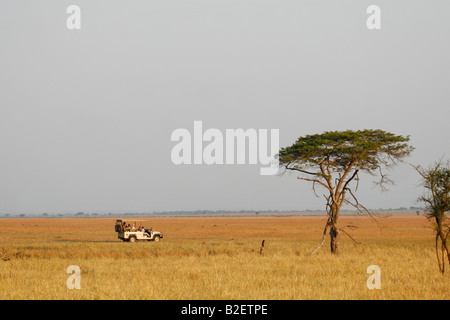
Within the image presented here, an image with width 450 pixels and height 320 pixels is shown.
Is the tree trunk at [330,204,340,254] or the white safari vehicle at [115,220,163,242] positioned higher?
the tree trunk at [330,204,340,254]

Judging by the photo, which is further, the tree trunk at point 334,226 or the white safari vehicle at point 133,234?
the white safari vehicle at point 133,234

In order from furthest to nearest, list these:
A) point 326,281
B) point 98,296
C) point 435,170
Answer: point 435,170 < point 326,281 < point 98,296

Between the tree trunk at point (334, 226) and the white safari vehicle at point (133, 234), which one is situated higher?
the tree trunk at point (334, 226)

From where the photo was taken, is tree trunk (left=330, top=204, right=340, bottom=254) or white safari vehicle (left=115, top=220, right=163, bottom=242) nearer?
tree trunk (left=330, top=204, right=340, bottom=254)

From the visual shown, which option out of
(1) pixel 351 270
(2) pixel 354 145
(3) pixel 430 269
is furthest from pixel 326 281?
(2) pixel 354 145

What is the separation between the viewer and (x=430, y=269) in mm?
21375

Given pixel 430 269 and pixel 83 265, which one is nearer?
pixel 430 269

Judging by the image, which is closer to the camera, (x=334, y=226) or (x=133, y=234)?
(x=334, y=226)

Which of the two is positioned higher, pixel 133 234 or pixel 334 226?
pixel 334 226

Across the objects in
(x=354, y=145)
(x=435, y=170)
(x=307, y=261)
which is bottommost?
(x=307, y=261)

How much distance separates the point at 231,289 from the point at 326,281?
3773mm

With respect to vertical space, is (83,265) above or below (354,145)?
below
